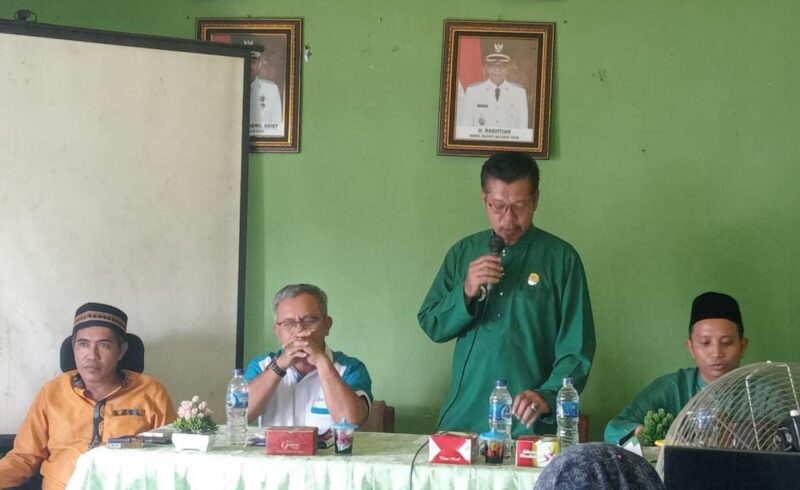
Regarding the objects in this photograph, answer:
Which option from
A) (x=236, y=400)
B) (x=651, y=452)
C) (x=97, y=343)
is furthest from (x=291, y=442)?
(x=97, y=343)

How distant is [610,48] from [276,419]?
1851mm

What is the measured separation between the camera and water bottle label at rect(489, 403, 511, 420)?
239cm

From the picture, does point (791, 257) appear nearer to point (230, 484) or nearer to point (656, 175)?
point (656, 175)

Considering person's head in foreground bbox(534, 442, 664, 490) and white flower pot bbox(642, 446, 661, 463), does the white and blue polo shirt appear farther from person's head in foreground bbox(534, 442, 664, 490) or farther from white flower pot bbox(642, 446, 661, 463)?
person's head in foreground bbox(534, 442, 664, 490)

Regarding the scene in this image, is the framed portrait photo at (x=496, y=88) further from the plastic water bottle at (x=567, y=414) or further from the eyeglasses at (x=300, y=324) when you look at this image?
the plastic water bottle at (x=567, y=414)

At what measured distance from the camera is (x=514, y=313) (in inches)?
109

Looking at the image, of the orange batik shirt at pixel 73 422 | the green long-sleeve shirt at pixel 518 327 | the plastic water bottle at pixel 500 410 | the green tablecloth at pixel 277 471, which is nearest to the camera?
the green tablecloth at pixel 277 471

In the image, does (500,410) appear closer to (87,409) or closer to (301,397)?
(301,397)

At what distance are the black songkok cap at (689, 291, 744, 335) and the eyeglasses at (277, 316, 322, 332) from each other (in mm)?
1240

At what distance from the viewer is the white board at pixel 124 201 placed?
137 inches

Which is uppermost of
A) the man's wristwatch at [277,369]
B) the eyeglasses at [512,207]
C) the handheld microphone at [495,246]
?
the eyeglasses at [512,207]

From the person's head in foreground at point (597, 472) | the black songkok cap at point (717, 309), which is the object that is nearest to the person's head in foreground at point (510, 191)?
the black songkok cap at point (717, 309)

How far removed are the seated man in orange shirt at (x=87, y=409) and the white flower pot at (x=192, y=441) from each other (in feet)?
3.09

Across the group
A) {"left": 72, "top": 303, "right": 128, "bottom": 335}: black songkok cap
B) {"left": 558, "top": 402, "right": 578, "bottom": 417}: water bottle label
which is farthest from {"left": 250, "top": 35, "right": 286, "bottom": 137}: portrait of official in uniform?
{"left": 558, "top": 402, "right": 578, "bottom": 417}: water bottle label
